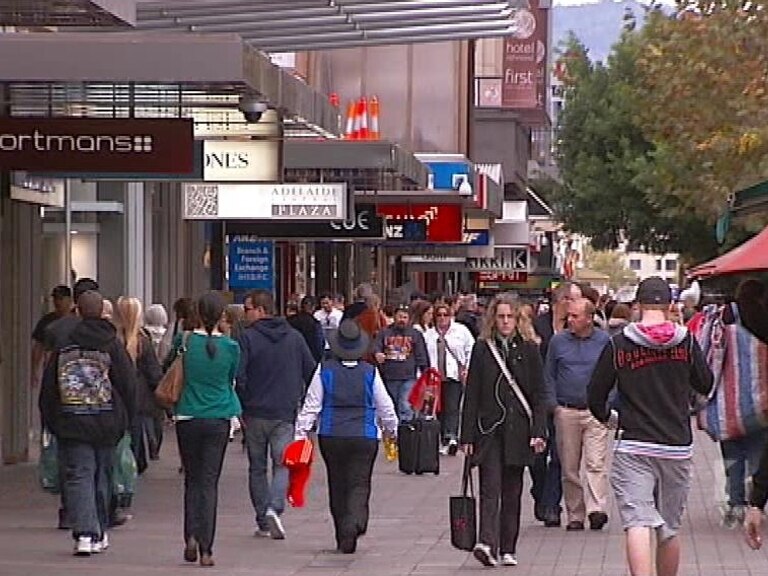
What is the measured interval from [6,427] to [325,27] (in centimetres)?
497

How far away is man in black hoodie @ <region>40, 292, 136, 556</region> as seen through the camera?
13.9 metres

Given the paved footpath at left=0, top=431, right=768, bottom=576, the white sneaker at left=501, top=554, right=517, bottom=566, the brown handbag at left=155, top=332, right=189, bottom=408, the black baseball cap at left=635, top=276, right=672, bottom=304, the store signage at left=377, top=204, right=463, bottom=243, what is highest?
the store signage at left=377, top=204, right=463, bottom=243

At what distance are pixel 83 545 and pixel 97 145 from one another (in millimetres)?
3709

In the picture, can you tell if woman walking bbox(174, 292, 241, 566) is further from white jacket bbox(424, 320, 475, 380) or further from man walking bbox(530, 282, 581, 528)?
white jacket bbox(424, 320, 475, 380)

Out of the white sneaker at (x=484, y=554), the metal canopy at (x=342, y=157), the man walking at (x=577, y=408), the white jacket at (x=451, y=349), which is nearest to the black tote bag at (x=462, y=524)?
the white sneaker at (x=484, y=554)

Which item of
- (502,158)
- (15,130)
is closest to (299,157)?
(15,130)

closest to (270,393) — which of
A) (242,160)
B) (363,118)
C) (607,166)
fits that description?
(242,160)

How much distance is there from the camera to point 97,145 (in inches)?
655

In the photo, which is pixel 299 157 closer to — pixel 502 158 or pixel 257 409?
pixel 257 409

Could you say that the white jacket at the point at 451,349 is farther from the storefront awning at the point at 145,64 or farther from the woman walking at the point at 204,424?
the woman walking at the point at 204,424

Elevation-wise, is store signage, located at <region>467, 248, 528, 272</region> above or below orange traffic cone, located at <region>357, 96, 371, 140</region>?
below

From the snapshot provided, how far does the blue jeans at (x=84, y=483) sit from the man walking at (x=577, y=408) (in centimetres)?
332

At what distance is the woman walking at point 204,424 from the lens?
545 inches

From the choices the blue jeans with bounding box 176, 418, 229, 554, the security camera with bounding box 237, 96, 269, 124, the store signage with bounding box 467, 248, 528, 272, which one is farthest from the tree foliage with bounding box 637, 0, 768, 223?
the store signage with bounding box 467, 248, 528, 272
